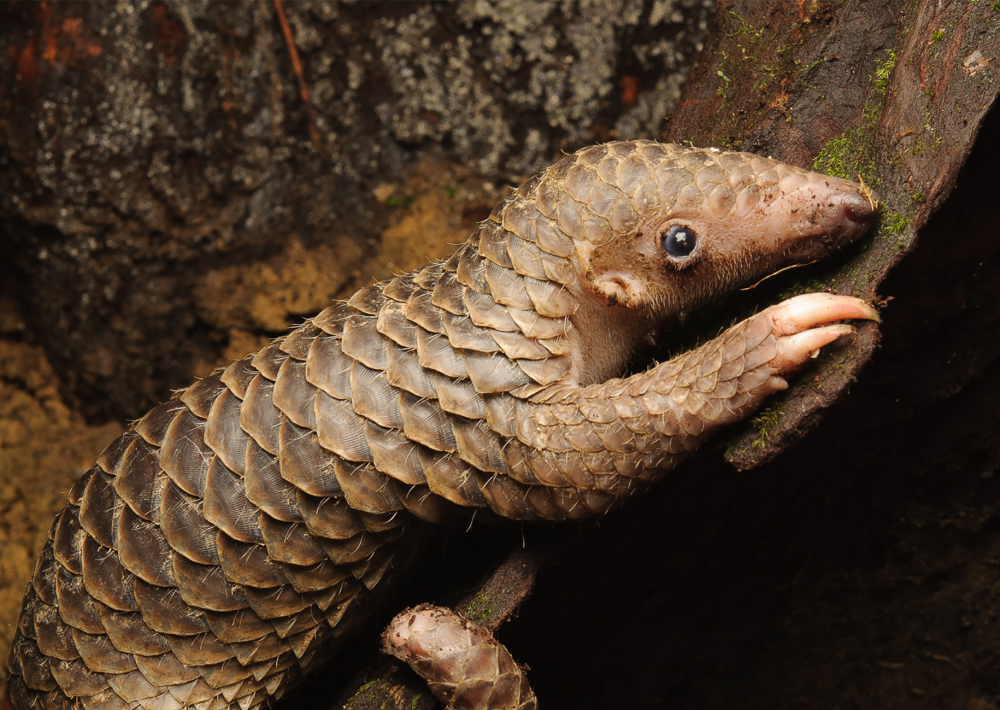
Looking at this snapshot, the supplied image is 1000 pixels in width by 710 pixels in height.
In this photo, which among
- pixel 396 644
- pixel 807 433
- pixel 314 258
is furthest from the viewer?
pixel 314 258

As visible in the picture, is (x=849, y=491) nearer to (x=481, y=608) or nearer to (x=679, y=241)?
(x=679, y=241)

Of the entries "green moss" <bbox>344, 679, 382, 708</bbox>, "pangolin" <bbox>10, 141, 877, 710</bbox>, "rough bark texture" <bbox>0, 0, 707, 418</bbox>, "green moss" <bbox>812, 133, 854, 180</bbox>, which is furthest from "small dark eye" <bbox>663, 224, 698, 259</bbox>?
"rough bark texture" <bbox>0, 0, 707, 418</bbox>

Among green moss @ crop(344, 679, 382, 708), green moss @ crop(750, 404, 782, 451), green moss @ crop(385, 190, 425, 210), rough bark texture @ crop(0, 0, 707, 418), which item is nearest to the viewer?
green moss @ crop(750, 404, 782, 451)

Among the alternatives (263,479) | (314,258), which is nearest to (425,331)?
(263,479)

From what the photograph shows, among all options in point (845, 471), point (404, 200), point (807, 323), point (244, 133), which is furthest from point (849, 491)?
point (244, 133)

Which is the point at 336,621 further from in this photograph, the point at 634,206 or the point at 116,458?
the point at 634,206

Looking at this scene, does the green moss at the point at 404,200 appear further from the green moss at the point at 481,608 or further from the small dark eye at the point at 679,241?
the green moss at the point at 481,608

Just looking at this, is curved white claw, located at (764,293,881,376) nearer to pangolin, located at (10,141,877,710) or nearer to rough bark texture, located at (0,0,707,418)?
pangolin, located at (10,141,877,710)

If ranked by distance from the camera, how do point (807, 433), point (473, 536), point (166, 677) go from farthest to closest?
point (473, 536)
point (166, 677)
point (807, 433)
